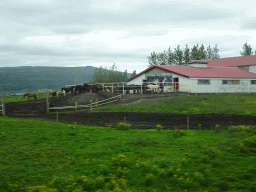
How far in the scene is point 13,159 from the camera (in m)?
8.35

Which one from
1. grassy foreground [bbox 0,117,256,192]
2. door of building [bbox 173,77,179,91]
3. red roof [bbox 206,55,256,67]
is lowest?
grassy foreground [bbox 0,117,256,192]

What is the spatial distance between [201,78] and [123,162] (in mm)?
34480

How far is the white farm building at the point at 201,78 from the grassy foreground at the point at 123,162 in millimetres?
27834

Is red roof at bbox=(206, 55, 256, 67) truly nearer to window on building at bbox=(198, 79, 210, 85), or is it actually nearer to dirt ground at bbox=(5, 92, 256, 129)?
window on building at bbox=(198, 79, 210, 85)

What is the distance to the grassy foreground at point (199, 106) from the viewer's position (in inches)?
947

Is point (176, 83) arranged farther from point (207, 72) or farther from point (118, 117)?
point (118, 117)

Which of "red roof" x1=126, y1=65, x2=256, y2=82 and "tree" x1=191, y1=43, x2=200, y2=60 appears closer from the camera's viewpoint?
"red roof" x1=126, y1=65, x2=256, y2=82

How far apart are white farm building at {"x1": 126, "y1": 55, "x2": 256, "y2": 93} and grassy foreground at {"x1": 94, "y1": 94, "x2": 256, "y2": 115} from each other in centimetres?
927

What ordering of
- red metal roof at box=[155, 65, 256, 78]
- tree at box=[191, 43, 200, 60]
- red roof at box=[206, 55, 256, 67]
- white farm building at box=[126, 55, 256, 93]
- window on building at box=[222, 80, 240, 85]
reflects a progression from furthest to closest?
tree at box=[191, 43, 200, 60] → red roof at box=[206, 55, 256, 67] → window on building at box=[222, 80, 240, 85] → red metal roof at box=[155, 65, 256, 78] → white farm building at box=[126, 55, 256, 93]

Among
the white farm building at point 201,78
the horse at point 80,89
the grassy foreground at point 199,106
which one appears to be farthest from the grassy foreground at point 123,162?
the horse at point 80,89

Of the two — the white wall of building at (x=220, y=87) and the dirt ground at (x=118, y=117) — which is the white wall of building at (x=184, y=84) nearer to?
the white wall of building at (x=220, y=87)

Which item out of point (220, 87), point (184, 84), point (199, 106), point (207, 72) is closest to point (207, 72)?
point (207, 72)

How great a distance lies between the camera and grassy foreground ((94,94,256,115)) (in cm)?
2406

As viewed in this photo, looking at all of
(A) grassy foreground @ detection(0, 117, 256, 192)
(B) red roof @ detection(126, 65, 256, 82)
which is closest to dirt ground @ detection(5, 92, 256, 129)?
(A) grassy foreground @ detection(0, 117, 256, 192)
